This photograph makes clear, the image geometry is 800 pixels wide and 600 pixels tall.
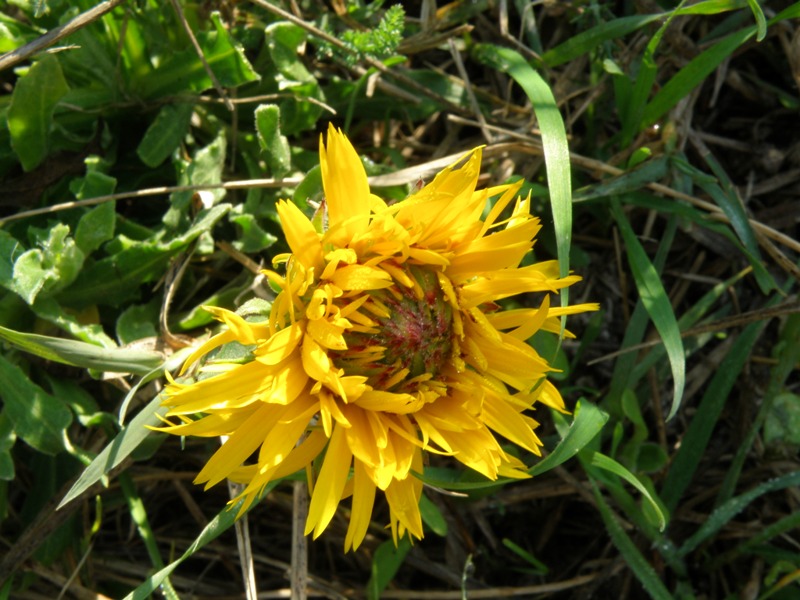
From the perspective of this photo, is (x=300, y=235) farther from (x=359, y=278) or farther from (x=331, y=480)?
(x=331, y=480)

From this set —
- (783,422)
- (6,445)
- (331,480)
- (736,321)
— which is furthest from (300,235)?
(783,422)

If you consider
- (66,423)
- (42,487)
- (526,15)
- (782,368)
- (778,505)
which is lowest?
(778,505)

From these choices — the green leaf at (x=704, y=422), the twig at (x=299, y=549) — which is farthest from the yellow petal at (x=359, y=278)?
the green leaf at (x=704, y=422)

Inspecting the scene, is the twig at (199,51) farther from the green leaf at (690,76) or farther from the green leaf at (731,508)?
the green leaf at (731,508)

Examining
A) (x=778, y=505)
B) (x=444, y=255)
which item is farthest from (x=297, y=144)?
(x=778, y=505)

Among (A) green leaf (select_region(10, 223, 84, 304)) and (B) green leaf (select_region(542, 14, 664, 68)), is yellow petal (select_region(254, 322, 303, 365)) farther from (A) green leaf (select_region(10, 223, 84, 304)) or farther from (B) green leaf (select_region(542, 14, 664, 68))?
(B) green leaf (select_region(542, 14, 664, 68))

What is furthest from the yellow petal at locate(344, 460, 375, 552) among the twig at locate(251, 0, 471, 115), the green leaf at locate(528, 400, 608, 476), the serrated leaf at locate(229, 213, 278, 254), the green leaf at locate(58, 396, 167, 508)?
the twig at locate(251, 0, 471, 115)

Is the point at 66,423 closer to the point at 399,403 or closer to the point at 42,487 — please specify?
the point at 42,487
